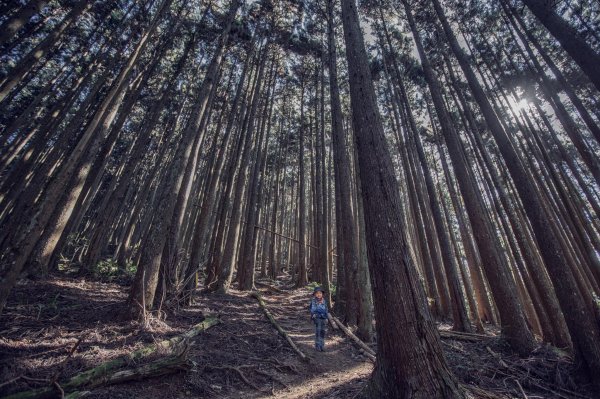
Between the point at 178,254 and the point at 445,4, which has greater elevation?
the point at 445,4

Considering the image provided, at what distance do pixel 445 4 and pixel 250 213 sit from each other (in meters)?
14.6

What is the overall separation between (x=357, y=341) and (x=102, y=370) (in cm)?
560

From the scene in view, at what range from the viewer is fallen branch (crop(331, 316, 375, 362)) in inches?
244

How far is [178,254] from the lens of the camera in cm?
766

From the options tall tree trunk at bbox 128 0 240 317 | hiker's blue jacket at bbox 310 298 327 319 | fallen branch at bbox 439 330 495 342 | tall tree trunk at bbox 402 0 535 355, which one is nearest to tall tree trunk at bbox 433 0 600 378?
tall tree trunk at bbox 402 0 535 355

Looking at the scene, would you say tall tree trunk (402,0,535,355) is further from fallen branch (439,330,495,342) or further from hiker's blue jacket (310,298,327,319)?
hiker's blue jacket (310,298,327,319)

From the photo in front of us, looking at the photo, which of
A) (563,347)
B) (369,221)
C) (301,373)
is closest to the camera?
(369,221)

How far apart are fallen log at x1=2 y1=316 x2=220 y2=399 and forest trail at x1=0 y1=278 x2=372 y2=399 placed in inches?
7.2

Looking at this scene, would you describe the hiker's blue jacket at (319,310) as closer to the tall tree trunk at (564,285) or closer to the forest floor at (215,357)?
the forest floor at (215,357)

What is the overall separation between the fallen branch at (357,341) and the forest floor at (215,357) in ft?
0.53

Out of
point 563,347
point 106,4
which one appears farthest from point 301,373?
point 106,4

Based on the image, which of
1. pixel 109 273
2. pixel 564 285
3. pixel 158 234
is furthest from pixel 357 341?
pixel 109 273

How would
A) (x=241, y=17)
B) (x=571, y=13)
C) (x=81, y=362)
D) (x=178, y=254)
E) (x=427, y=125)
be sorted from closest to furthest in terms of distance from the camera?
1. (x=81, y=362)
2. (x=178, y=254)
3. (x=571, y=13)
4. (x=241, y=17)
5. (x=427, y=125)

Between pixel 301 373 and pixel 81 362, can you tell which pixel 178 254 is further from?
pixel 301 373
